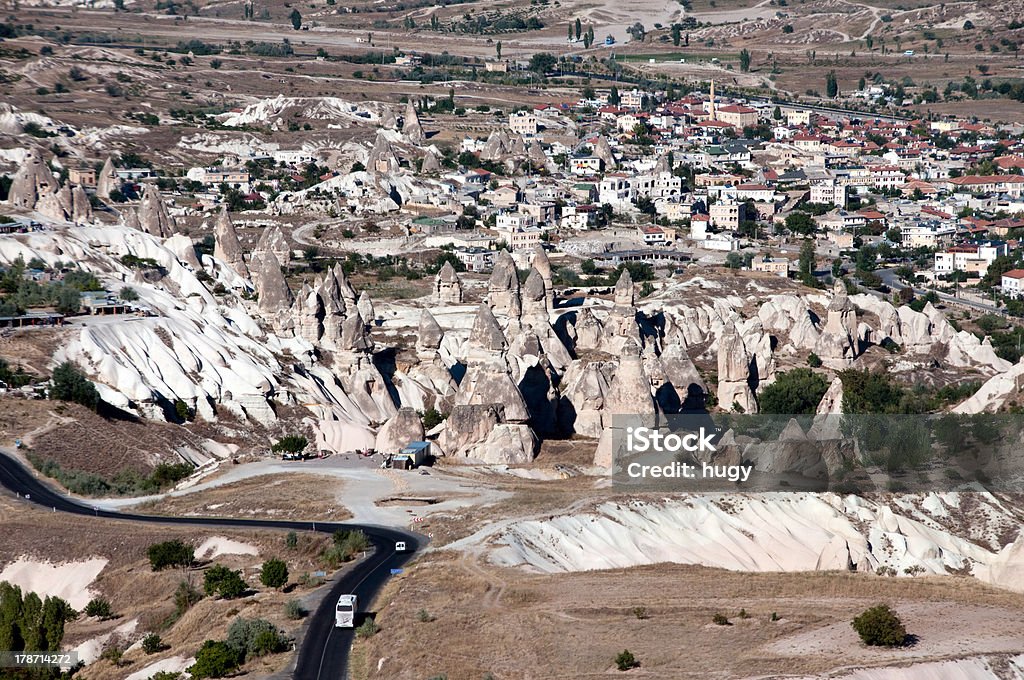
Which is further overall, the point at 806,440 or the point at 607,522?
the point at 806,440

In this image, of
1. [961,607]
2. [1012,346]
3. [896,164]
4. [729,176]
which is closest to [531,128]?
[729,176]

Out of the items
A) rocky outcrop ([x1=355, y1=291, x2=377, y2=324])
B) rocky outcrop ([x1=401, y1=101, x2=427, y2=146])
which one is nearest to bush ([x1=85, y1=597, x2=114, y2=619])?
rocky outcrop ([x1=355, y1=291, x2=377, y2=324])

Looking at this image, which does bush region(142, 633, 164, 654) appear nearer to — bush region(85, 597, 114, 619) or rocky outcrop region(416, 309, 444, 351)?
bush region(85, 597, 114, 619)

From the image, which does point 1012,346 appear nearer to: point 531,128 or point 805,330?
point 805,330

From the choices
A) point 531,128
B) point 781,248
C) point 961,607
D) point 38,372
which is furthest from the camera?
point 531,128

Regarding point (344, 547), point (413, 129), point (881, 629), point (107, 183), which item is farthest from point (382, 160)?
point (881, 629)

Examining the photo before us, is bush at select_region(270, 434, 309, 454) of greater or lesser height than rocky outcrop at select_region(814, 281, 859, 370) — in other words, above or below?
above

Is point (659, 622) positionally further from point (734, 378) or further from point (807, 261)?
point (807, 261)
